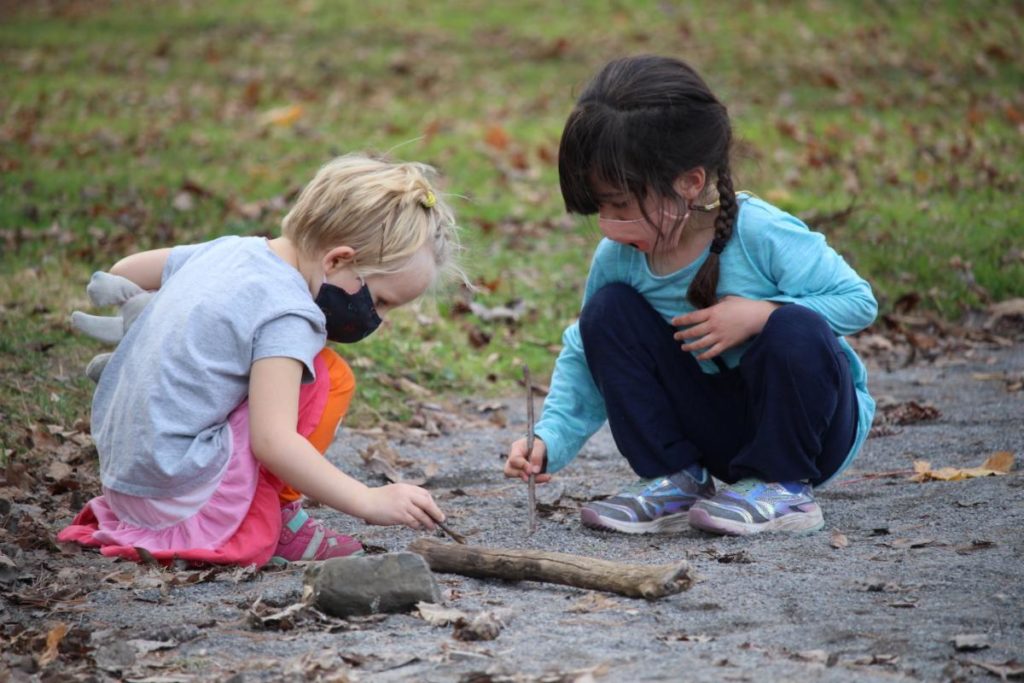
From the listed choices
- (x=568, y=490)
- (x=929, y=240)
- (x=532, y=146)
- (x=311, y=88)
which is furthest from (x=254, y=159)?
(x=568, y=490)

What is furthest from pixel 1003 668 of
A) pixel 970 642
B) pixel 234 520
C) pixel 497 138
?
pixel 497 138

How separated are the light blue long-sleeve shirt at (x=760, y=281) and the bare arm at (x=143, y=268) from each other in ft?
3.85

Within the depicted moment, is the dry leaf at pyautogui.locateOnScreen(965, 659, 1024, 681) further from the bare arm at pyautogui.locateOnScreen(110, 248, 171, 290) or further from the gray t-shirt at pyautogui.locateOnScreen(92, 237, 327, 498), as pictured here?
the bare arm at pyautogui.locateOnScreen(110, 248, 171, 290)

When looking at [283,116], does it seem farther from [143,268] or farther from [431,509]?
[431,509]

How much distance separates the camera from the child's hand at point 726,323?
3.30 metres

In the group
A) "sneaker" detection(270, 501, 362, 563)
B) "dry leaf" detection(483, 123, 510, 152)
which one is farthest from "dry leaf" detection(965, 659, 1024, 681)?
"dry leaf" detection(483, 123, 510, 152)

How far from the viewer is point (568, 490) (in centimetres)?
409

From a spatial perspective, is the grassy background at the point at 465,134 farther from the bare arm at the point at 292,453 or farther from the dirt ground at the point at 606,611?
the dirt ground at the point at 606,611

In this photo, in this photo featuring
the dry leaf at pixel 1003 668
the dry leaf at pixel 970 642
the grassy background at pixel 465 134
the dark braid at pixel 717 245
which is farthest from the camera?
the grassy background at pixel 465 134

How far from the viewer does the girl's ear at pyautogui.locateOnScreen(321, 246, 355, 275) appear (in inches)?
121

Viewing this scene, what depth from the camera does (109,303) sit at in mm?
3297

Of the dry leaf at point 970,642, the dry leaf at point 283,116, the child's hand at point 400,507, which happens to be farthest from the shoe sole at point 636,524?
the dry leaf at point 283,116

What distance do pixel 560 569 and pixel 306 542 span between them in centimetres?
81

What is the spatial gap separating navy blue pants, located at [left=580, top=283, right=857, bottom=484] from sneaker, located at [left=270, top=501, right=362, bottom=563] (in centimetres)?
85
